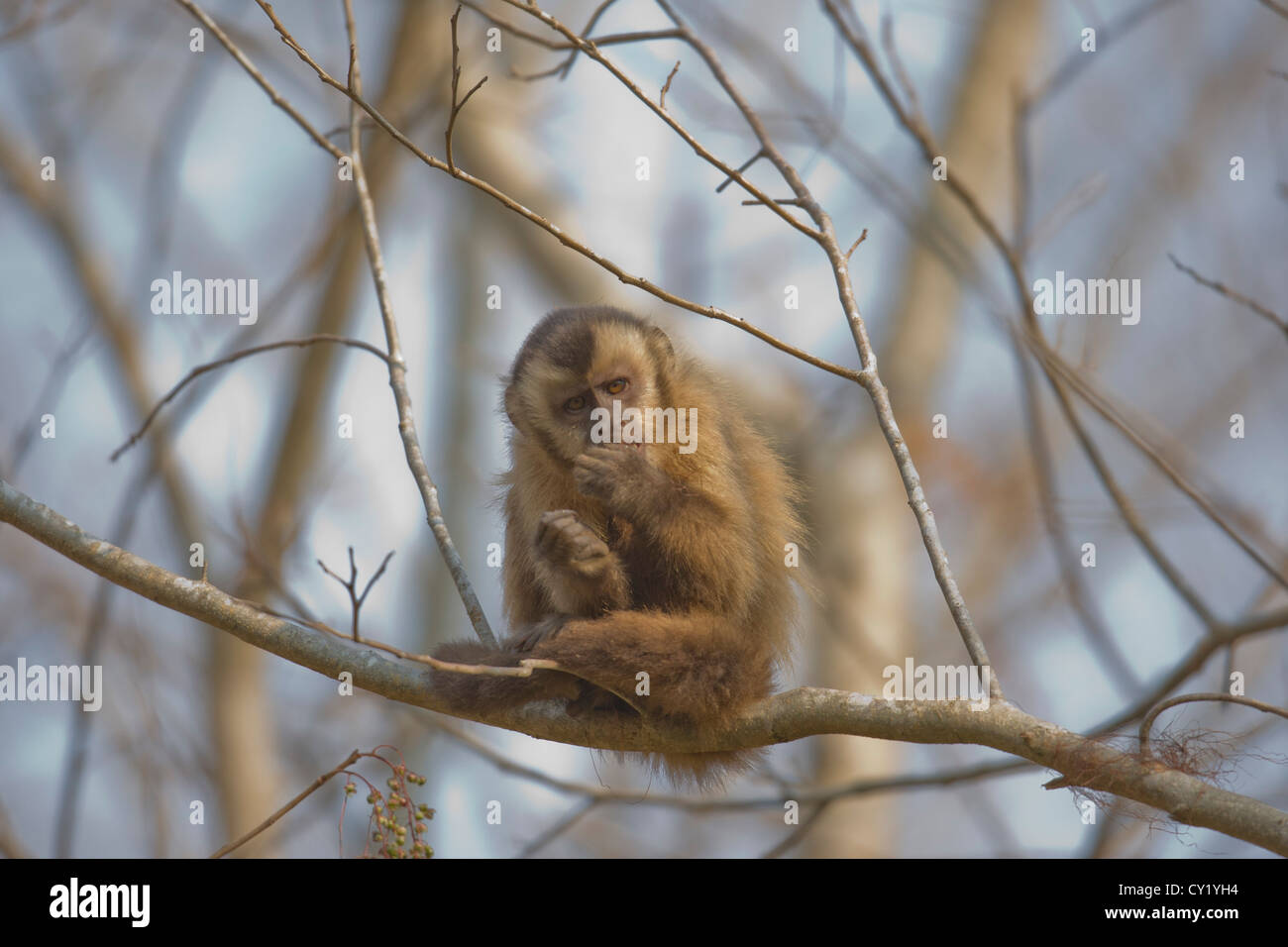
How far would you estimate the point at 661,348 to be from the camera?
5961mm

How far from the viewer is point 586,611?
5.11 metres

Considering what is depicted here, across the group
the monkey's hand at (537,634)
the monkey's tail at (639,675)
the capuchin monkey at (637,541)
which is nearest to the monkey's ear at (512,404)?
the capuchin monkey at (637,541)

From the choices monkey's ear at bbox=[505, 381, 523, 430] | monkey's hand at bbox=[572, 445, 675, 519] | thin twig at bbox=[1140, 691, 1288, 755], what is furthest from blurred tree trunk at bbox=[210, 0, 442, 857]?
thin twig at bbox=[1140, 691, 1288, 755]

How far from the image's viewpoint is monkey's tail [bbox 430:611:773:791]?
14.5 ft

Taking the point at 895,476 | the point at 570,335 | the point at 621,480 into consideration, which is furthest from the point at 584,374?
the point at 895,476

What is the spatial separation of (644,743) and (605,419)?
1624mm

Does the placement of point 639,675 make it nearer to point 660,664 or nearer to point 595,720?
point 660,664

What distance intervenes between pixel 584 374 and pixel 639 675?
6.03ft

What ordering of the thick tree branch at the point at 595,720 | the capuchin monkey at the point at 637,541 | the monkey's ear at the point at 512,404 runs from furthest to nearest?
the monkey's ear at the point at 512,404, the capuchin monkey at the point at 637,541, the thick tree branch at the point at 595,720

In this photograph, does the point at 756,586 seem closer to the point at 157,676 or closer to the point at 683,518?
the point at 683,518

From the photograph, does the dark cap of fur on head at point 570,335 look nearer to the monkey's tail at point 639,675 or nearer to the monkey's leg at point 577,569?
the monkey's leg at point 577,569

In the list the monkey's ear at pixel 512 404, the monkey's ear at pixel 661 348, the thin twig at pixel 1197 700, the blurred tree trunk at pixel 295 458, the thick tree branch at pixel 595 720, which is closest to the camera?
the thin twig at pixel 1197 700

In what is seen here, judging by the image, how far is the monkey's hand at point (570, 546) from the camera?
4.85 metres

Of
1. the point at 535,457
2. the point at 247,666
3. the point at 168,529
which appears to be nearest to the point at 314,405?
the point at 168,529
